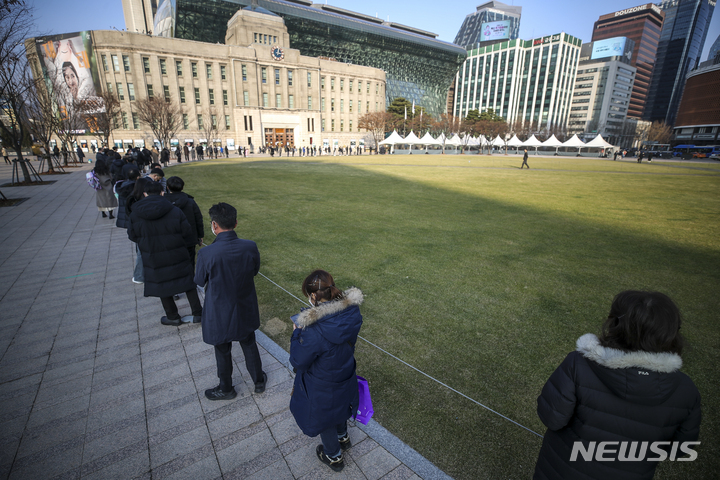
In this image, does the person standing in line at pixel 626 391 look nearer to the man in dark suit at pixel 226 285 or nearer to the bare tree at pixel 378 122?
the man in dark suit at pixel 226 285

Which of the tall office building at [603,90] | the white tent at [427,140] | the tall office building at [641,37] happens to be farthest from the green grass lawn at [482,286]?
the tall office building at [641,37]

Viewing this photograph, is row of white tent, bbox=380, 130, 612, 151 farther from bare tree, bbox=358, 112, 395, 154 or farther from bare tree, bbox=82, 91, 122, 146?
bare tree, bbox=82, 91, 122, 146

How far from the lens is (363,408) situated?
2.70 meters

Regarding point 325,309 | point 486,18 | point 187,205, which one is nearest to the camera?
point 325,309

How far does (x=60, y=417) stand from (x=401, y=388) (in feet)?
11.6

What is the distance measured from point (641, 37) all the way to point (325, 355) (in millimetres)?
221889

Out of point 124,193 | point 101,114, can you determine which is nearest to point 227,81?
point 101,114

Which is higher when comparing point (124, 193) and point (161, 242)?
point (124, 193)

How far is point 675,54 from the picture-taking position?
6132 inches

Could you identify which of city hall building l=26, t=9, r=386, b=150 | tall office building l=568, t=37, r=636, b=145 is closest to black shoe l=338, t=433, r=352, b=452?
city hall building l=26, t=9, r=386, b=150

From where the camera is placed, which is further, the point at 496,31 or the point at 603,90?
the point at 496,31

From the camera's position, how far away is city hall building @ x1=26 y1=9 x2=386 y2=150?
175ft

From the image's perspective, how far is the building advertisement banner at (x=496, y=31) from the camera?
143625mm

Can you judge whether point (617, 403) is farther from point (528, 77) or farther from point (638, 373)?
point (528, 77)
